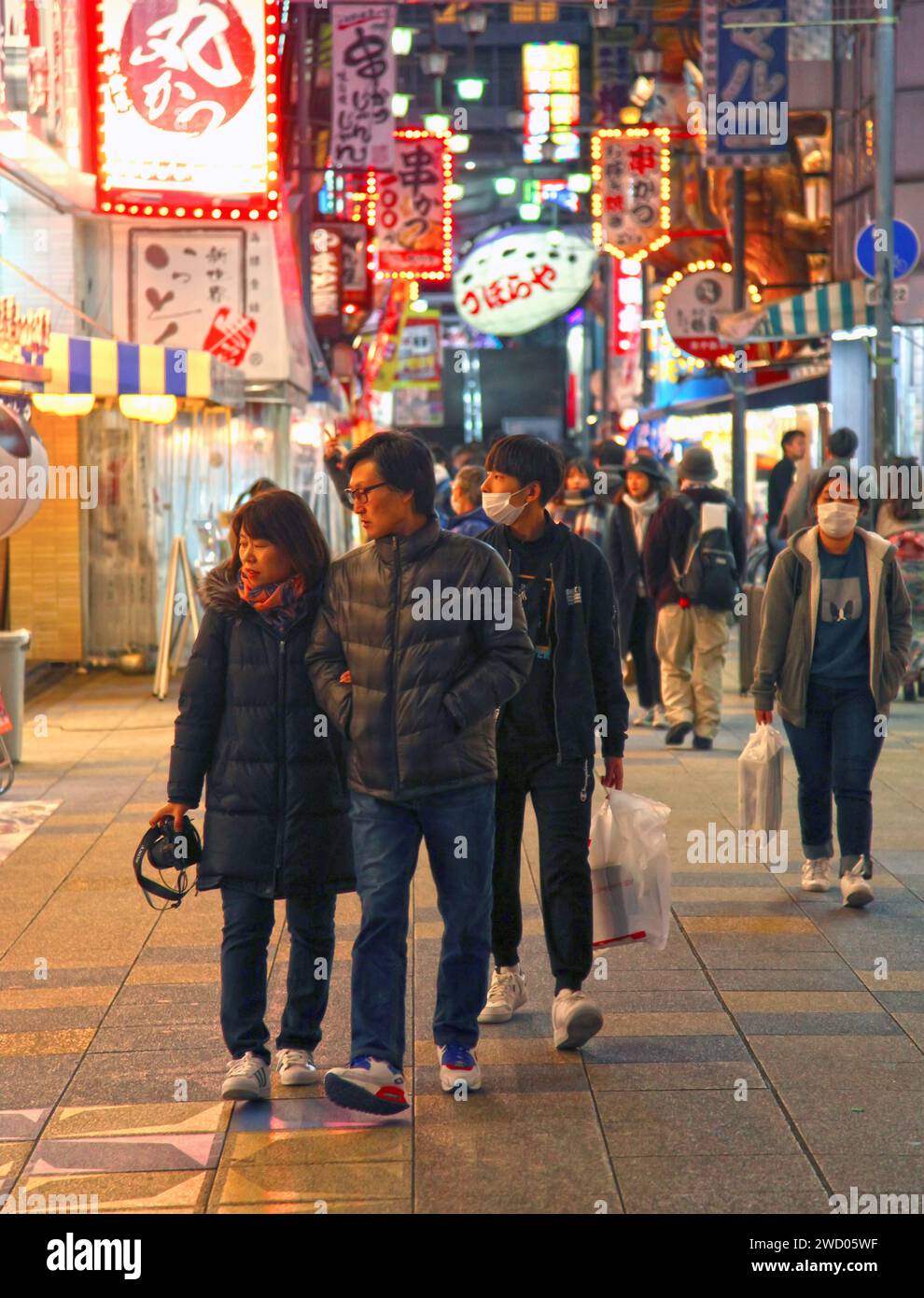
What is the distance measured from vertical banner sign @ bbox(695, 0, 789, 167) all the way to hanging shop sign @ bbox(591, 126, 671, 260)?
6.39 meters

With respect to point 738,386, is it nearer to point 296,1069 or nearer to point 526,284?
point 526,284

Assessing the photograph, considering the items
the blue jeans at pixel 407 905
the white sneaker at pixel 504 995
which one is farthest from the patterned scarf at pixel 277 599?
the white sneaker at pixel 504 995

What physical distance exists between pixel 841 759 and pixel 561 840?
92.1 inches

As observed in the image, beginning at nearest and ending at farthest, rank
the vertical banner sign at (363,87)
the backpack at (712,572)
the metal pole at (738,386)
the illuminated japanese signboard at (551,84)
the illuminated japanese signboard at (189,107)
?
1. the backpack at (712,572)
2. the illuminated japanese signboard at (189,107)
3. the metal pole at (738,386)
4. the vertical banner sign at (363,87)
5. the illuminated japanese signboard at (551,84)

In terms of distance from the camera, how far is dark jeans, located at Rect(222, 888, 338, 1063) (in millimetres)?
4789

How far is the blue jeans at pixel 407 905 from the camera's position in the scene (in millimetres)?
4637

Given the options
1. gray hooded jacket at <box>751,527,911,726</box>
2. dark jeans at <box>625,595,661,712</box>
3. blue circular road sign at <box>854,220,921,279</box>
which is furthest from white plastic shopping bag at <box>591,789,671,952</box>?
blue circular road sign at <box>854,220,921,279</box>

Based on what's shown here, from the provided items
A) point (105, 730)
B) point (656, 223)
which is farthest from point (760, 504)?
point (105, 730)

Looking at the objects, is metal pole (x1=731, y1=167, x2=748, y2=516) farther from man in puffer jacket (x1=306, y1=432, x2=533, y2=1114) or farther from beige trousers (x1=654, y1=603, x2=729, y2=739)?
man in puffer jacket (x1=306, y1=432, x2=533, y2=1114)

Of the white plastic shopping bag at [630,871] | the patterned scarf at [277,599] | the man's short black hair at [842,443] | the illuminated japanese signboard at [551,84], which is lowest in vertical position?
the white plastic shopping bag at [630,871]

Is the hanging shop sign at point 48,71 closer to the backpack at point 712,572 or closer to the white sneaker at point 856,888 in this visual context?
the backpack at point 712,572

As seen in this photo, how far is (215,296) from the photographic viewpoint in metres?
16.3

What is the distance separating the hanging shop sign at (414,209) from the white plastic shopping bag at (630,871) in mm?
20405
